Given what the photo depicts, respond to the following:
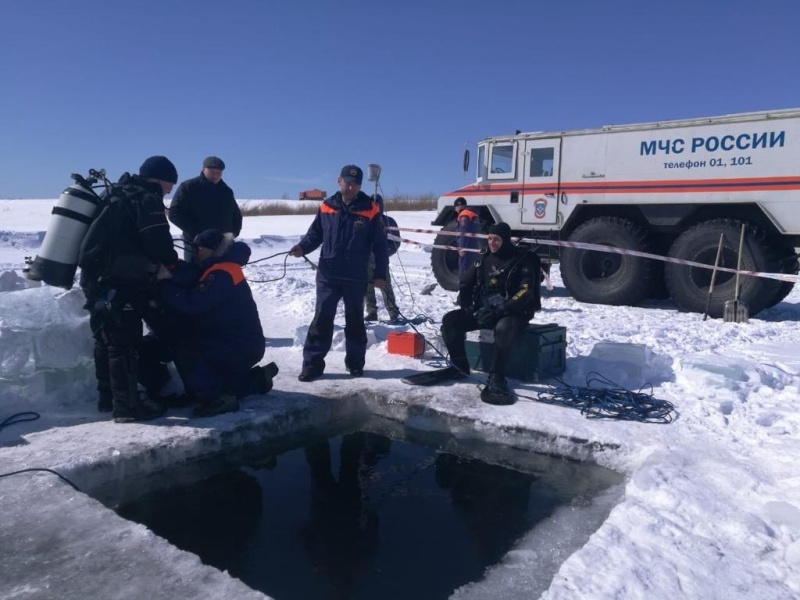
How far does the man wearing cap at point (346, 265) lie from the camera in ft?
16.4

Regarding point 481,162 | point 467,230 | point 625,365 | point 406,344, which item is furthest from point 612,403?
point 481,162

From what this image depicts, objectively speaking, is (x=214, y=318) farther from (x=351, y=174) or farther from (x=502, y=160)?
(x=502, y=160)

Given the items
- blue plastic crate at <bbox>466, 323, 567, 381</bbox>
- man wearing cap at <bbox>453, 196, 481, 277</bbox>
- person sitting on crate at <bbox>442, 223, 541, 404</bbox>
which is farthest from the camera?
man wearing cap at <bbox>453, 196, 481, 277</bbox>

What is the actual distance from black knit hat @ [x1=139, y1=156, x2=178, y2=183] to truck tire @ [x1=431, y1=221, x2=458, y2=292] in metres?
6.79

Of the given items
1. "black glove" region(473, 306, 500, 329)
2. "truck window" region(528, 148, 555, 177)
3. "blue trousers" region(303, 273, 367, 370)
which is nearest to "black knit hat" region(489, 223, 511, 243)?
"black glove" region(473, 306, 500, 329)

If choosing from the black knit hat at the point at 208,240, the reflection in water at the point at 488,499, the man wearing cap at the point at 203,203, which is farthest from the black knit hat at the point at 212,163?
the reflection in water at the point at 488,499

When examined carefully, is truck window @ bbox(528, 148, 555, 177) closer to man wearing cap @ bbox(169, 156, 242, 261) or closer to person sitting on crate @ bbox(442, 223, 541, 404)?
person sitting on crate @ bbox(442, 223, 541, 404)

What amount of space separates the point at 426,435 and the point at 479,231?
583 centimetres

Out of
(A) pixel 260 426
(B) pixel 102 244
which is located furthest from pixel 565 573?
(B) pixel 102 244

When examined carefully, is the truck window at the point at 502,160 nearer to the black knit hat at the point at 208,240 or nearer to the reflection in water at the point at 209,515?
the black knit hat at the point at 208,240

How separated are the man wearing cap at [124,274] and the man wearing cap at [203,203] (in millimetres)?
1326

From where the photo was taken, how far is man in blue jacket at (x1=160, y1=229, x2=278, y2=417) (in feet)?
12.8

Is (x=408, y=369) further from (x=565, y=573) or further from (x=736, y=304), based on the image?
(x=736, y=304)

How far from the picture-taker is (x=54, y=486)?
2.96 m
